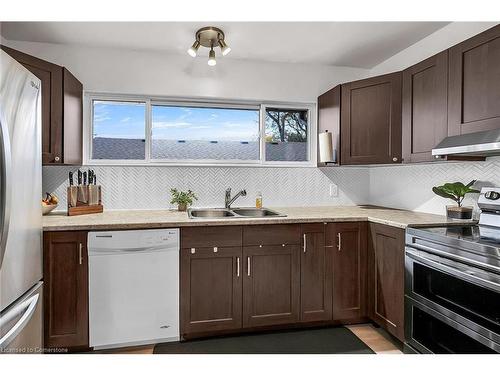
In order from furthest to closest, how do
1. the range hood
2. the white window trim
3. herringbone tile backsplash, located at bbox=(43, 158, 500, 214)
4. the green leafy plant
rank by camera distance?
the white window trim → herringbone tile backsplash, located at bbox=(43, 158, 500, 214) → the green leafy plant → the range hood

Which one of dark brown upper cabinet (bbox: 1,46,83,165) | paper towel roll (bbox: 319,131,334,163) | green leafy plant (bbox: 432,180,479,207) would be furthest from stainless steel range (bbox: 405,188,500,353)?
dark brown upper cabinet (bbox: 1,46,83,165)

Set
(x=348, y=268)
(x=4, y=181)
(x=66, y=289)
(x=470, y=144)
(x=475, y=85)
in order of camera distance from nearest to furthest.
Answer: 1. (x=4, y=181)
2. (x=470, y=144)
3. (x=475, y=85)
4. (x=66, y=289)
5. (x=348, y=268)

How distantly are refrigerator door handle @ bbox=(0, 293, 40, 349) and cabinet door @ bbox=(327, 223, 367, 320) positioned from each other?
1.94 metres

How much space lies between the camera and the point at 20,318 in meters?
1.47

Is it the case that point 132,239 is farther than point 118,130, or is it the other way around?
point 118,130

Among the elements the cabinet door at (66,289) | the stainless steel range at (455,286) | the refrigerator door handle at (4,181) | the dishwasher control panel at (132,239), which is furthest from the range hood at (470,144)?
the cabinet door at (66,289)

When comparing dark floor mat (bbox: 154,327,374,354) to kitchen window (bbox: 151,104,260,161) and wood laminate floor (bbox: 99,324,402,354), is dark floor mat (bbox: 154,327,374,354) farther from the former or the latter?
kitchen window (bbox: 151,104,260,161)

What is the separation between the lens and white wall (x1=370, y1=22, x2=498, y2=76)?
2250mm

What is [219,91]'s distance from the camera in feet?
9.94

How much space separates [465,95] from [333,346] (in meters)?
1.89

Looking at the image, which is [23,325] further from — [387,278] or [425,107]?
[425,107]

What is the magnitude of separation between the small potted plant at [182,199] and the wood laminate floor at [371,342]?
1142 millimetres

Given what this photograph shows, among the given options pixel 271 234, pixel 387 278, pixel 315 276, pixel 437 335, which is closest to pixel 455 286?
pixel 437 335

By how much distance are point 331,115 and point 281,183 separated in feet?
2.67
